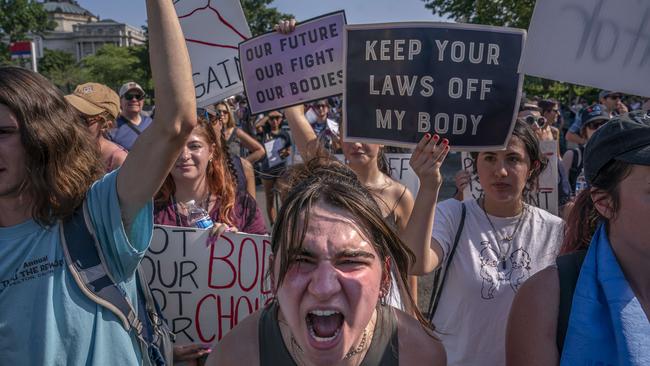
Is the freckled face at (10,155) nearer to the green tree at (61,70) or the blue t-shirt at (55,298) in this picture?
the blue t-shirt at (55,298)

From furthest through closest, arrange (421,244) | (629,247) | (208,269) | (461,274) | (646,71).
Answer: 1. (208,269)
2. (461,274)
3. (421,244)
4. (646,71)
5. (629,247)

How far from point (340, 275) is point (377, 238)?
0.69 ft

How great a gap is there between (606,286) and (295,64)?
181cm

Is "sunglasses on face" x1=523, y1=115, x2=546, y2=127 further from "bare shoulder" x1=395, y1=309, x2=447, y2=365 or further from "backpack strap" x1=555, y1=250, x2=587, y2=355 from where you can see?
"bare shoulder" x1=395, y1=309, x2=447, y2=365

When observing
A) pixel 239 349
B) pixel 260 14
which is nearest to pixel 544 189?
pixel 239 349

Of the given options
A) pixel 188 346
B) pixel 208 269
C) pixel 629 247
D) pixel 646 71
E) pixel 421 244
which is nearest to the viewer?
pixel 629 247

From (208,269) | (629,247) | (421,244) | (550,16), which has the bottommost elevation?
(208,269)

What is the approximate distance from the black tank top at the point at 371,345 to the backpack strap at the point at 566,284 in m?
0.44

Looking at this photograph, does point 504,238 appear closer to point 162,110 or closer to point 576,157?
point 162,110

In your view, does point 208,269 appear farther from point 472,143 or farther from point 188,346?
point 472,143

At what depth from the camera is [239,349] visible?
151 centimetres

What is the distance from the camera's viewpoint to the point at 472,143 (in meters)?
2.17

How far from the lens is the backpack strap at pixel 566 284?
1.45 meters

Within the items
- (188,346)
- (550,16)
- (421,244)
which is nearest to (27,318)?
(188,346)
